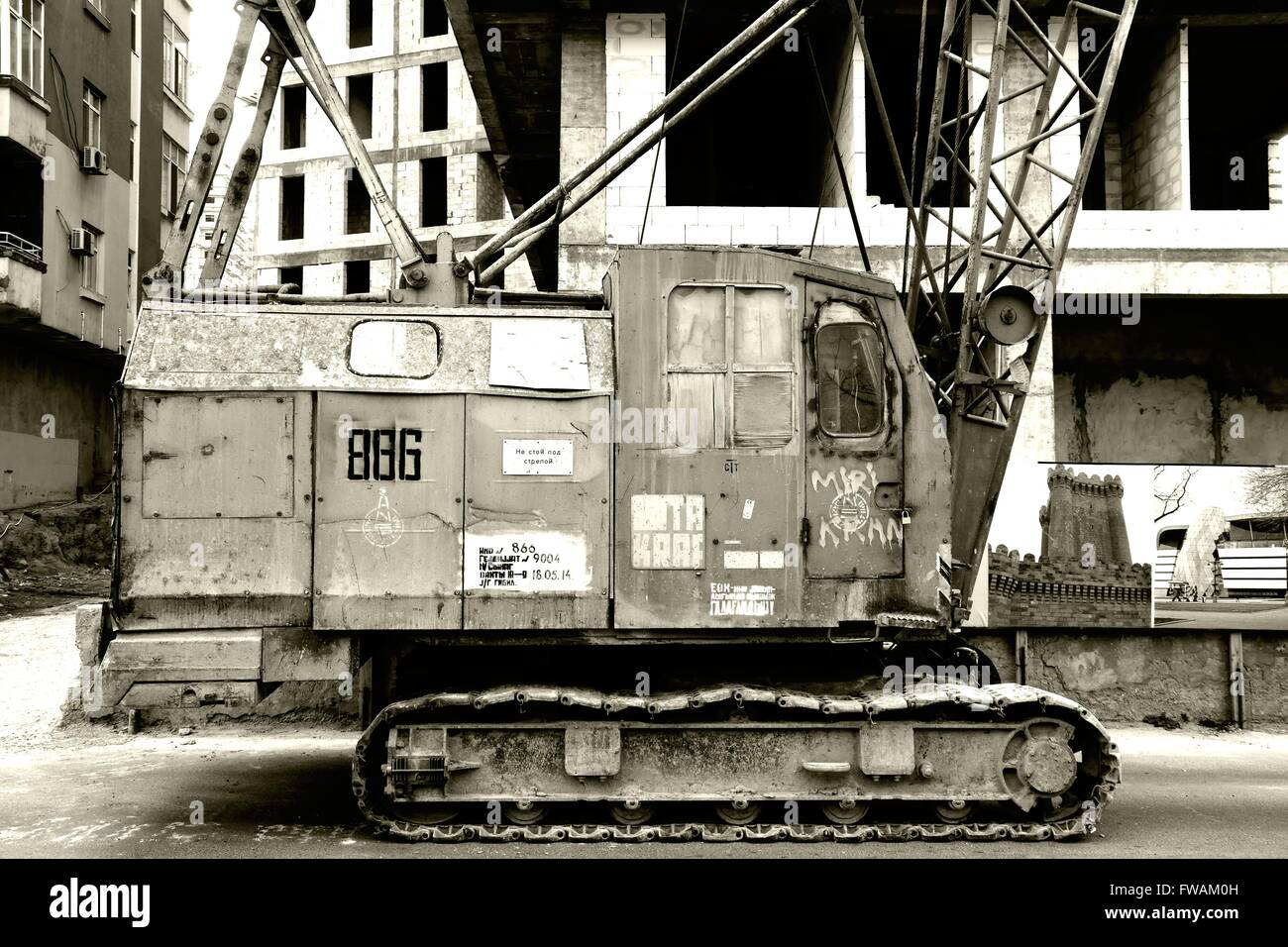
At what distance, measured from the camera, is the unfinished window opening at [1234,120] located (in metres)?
17.2

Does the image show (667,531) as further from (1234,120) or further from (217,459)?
(1234,120)

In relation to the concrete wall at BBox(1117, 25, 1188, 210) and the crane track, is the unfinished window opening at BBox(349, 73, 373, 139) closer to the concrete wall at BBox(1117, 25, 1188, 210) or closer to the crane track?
the concrete wall at BBox(1117, 25, 1188, 210)

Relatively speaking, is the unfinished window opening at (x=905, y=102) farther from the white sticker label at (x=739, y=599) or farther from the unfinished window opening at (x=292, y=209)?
the unfinished window opening at (x=292, y=209)

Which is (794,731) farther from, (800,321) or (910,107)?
(910,107)

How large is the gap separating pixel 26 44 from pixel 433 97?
23198mm

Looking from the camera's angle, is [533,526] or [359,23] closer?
[533,526]

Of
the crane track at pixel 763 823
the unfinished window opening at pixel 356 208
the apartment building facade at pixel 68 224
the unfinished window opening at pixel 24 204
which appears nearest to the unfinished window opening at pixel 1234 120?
the crane track at pixel 763 823

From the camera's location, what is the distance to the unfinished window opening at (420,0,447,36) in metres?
42.8

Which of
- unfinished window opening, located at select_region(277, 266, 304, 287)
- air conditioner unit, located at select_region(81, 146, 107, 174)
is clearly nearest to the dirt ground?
air conditioner unit, located at select_region(81, 146, 107, 174)

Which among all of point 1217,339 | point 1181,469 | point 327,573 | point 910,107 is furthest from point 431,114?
point 327,573

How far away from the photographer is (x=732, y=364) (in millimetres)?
7406

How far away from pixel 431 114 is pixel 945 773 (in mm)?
40918

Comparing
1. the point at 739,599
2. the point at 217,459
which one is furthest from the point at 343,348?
the point at 739,599

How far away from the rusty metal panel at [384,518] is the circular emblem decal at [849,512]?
102 inches
